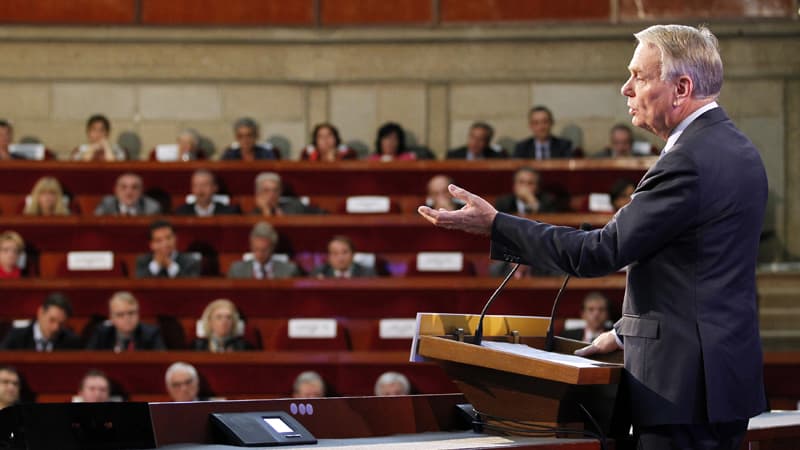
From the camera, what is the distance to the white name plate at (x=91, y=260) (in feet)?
20.0

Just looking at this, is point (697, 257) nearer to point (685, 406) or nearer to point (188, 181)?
point (685, 406)

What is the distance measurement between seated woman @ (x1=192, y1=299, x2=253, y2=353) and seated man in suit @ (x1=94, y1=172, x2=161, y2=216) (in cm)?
103

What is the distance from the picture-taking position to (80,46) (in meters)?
7.81

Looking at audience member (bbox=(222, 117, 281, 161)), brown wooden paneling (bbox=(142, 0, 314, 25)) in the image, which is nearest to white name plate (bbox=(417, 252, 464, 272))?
audience member (bbox=(222, 117, 281, 161))

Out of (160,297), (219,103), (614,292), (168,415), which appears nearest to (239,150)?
(219,103)

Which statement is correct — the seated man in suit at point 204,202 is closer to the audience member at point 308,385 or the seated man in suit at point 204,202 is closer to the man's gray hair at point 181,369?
the man's gray hair at point 181,369

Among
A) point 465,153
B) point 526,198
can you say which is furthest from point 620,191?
point 465,153

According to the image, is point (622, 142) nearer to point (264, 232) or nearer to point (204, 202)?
point (264, 232)

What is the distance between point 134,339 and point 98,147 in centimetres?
180

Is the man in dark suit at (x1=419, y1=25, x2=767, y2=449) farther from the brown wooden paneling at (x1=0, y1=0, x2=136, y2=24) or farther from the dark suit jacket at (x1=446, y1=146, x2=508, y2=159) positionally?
the brown wooden paneling at (x1=0, y1=0, x2=136, y2=24)

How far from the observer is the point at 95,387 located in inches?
201

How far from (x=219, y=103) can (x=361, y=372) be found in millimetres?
2911

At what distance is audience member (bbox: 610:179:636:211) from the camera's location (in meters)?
6.15

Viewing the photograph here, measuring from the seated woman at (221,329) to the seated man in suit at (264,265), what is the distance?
0.35 meters
